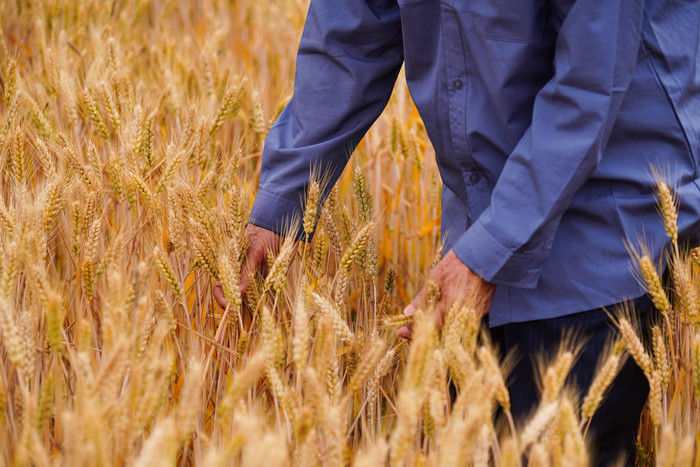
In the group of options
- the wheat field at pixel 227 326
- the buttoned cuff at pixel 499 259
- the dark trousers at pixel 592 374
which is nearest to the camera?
the wheat field at pixel 227 326

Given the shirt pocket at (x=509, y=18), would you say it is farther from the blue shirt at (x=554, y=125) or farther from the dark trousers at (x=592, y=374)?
the dark trousers at (x=592, y=374)

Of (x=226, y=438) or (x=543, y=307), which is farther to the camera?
(x=543, y=307)

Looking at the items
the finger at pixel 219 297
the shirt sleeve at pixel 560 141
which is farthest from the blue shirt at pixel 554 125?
the finger at pixel 219 297

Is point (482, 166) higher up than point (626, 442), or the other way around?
point (482, 166)

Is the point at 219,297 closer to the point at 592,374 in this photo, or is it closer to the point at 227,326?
the point at 227,326

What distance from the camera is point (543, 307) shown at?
1.16m

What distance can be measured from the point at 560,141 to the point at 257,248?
2.22ft

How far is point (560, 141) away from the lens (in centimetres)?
99

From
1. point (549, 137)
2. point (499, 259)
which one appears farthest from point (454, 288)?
point (549, 137)

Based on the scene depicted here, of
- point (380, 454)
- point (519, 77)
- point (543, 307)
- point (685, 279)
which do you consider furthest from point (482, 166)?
point (380, 454)

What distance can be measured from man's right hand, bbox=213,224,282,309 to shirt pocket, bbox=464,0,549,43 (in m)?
0.61

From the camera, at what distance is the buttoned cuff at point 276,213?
139 centimetres

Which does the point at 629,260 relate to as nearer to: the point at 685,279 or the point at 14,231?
the point at 685,279

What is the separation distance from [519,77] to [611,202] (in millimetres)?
269
